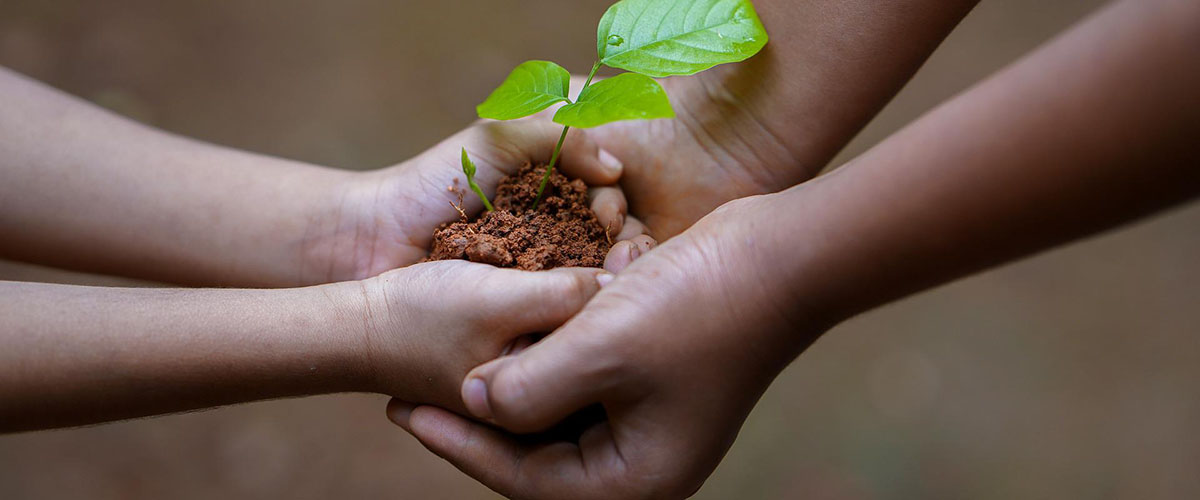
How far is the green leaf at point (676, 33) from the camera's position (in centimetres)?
79

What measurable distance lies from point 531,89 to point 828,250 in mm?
366

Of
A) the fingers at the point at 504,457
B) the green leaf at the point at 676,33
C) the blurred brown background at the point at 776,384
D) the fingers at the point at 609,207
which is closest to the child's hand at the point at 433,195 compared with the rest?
the fingers at the point at 609,207

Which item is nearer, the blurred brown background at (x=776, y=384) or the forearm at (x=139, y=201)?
the forearm at (x=139, y=201)

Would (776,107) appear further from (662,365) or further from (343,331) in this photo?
(343,331)

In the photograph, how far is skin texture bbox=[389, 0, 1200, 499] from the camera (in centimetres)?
47

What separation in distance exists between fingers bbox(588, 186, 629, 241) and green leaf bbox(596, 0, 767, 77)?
0.16 meters

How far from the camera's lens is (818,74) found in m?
0.89

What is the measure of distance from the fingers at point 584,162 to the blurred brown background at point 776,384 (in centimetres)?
92

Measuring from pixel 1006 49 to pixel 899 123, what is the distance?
1.14 ft

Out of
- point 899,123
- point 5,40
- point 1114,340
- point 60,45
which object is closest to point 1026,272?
point 1114,340

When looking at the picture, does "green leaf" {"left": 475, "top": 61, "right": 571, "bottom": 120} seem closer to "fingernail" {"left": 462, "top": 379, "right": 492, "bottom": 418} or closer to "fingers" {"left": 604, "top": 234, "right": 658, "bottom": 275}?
"fingers" {"left": 604, "top": 234, "right": 658, "bottom": 275}

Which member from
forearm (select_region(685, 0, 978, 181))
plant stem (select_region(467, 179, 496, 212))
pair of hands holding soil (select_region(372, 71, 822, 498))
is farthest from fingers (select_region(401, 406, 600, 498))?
forearm (select_region(685, 0, 978, 181))

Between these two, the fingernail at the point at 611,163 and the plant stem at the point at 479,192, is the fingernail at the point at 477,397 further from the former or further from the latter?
the fingernail at the point at 611,163

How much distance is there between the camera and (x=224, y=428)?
65.5 inches
